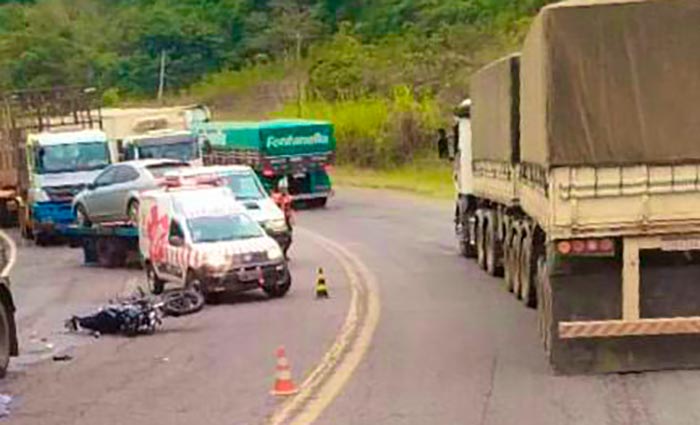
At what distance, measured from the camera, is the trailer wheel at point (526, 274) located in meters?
20.6

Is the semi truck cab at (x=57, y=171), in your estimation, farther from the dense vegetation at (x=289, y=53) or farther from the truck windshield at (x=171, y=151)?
the dense vegetation at (x=289, y=53)

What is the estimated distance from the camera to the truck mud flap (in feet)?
49.3

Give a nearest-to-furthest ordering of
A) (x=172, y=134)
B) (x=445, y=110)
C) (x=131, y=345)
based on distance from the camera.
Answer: (x=131, y=345)
(x=172, y=134)
(x=445, y=110)

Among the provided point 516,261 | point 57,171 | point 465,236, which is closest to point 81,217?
point 57,171

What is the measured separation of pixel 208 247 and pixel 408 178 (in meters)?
40.3

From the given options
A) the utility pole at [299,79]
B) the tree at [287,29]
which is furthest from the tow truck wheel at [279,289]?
the tree at [287,29]

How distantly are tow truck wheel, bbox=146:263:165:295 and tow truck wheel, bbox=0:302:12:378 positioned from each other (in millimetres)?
8832

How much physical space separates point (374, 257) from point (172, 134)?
1479 cm

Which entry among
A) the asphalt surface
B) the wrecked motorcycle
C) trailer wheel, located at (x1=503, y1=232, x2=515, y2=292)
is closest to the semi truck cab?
the asphalt surface

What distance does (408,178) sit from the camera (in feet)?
213

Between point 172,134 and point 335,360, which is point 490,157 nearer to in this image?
point 335,360

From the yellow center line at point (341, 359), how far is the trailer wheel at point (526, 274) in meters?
1.97

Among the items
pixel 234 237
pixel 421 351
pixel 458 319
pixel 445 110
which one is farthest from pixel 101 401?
pixel 445 110

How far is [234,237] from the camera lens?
82.7 ft
